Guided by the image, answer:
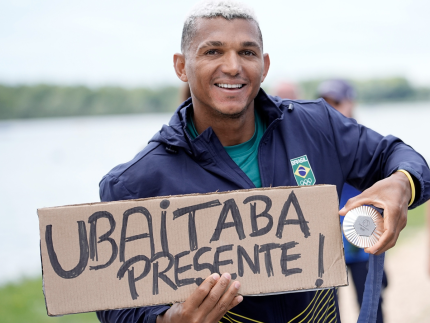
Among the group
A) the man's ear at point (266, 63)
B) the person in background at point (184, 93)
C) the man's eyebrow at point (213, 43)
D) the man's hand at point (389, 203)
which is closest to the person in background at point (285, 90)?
the person in background at point (184, 93)

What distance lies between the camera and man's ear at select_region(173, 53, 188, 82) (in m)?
2.13

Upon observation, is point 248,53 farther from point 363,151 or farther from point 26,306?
point 26,306

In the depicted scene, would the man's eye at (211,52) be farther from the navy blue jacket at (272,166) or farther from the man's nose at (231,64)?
the navy blue jacket at (272,166)

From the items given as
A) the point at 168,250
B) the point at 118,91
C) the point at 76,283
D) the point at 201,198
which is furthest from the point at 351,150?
the point at 118,91

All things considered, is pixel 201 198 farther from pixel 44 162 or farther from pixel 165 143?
pixel 44 162

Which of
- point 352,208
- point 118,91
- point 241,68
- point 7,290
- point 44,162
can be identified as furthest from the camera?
point 118,91

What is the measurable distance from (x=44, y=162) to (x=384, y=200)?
1206 centimetres

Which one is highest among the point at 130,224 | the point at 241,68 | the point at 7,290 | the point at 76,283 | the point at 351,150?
the point at 241,68

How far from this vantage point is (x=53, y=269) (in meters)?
1.60

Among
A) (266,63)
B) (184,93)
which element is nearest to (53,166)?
(184,93)

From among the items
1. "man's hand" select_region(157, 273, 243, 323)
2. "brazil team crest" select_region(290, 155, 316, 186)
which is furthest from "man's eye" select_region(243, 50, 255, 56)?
"man's hand" select_region(157, 273, 243, 323)

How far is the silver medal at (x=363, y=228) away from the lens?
1529 mm

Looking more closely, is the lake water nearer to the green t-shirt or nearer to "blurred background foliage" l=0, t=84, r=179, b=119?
the green t-shirt

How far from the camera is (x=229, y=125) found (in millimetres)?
1955
